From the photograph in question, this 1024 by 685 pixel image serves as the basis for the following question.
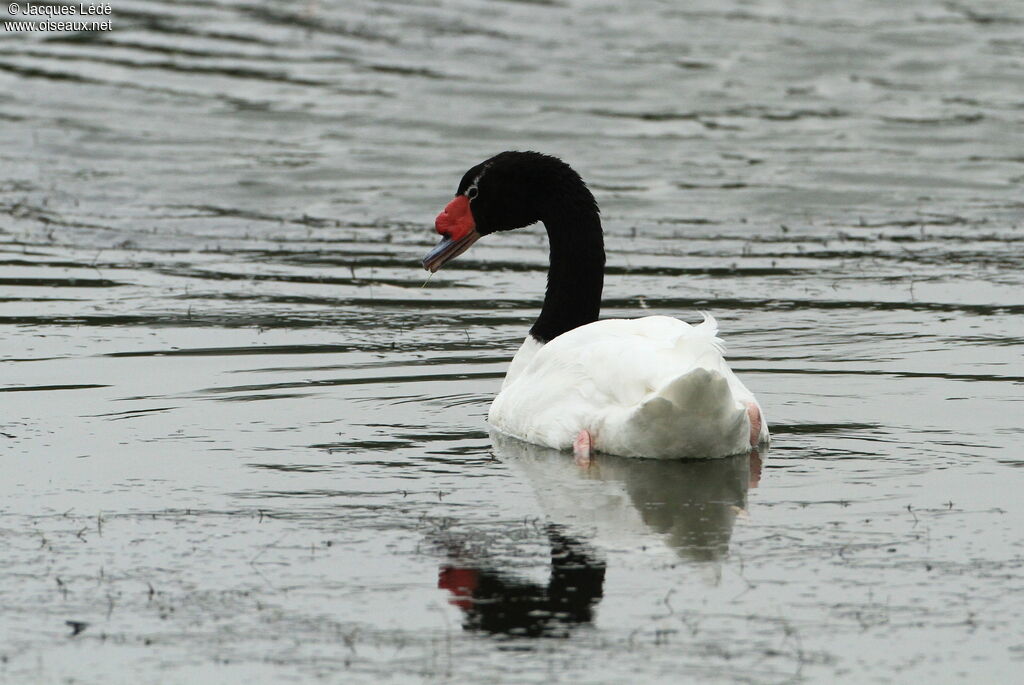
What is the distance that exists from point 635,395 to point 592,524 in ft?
3.62

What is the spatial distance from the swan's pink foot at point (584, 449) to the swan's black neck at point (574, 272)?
168 centimetres

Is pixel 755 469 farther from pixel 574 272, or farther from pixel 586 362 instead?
pixel 574 272

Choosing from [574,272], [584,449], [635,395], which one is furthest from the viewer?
[574,272]

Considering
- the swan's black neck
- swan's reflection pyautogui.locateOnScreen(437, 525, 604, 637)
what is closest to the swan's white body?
the swan's black neck

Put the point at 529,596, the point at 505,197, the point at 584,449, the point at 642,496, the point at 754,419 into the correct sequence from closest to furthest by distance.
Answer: the point at 529,596 < the point at 642,496 < the point at 584,449 < the point at 754,419 < the point at 505,197

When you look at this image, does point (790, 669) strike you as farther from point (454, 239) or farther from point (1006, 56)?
point (1006, 56)

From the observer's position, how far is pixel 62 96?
24500mm

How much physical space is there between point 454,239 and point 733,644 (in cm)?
537

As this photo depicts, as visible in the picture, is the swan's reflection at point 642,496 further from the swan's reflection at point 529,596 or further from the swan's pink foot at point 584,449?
the swan's reflection at point 529,596

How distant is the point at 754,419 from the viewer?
9352mm

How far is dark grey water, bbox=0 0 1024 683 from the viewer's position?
6707mm

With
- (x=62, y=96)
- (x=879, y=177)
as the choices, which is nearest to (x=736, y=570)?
(x=879, y=177)

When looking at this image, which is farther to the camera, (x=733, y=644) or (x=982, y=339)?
(x=982, y=339)

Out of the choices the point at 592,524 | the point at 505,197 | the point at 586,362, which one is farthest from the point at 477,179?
the point at 592,524
